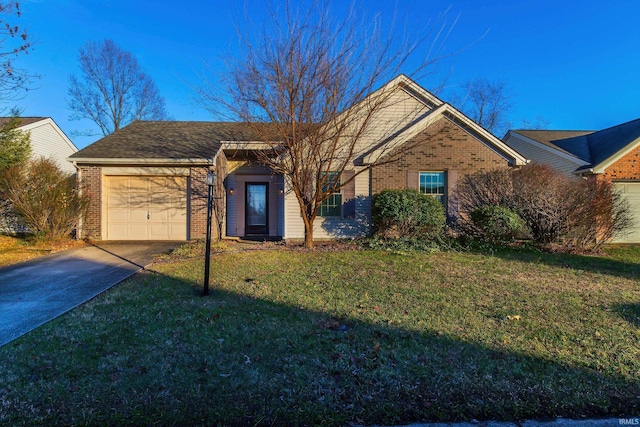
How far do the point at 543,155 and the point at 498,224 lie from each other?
838 cm

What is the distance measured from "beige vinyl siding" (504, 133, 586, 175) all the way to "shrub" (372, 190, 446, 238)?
7.19 m

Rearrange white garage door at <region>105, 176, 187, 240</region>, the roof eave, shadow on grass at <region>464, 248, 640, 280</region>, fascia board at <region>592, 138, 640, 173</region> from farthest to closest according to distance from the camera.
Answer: fascia board at <region>592, 138, 640, 173</region> → white garage door at <region>105, 176, 187, 240</region> → the roof eave → shadow on grass at <region>464, 248, 640, 280</region>

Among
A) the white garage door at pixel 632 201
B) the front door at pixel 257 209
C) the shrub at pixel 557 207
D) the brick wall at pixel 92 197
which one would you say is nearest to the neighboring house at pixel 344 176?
the brick wall at pixel 92 197

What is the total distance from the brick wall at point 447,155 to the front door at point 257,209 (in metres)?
4.55

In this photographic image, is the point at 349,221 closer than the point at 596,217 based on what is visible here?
No

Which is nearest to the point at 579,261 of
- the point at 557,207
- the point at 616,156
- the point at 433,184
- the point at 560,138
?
the point at 557,207

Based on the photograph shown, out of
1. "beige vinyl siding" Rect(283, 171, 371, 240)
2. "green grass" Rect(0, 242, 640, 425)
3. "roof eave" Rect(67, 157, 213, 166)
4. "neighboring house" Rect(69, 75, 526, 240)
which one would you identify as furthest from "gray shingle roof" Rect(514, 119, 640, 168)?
"roof eave" Rect(67, 157, 213, 166)

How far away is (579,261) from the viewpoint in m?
7.89

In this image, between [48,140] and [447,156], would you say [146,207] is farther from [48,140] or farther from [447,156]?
[48,140]

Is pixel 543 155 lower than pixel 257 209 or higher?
higher

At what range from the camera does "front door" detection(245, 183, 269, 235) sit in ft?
42.3

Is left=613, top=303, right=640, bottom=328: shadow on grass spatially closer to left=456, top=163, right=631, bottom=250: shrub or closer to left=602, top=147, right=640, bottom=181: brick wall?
Answer: left=456, top=163, right=631, bottom=250: shrub

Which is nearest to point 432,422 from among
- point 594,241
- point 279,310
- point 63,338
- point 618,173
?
point 279,310

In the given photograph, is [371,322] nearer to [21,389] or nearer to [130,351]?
[130,351]
